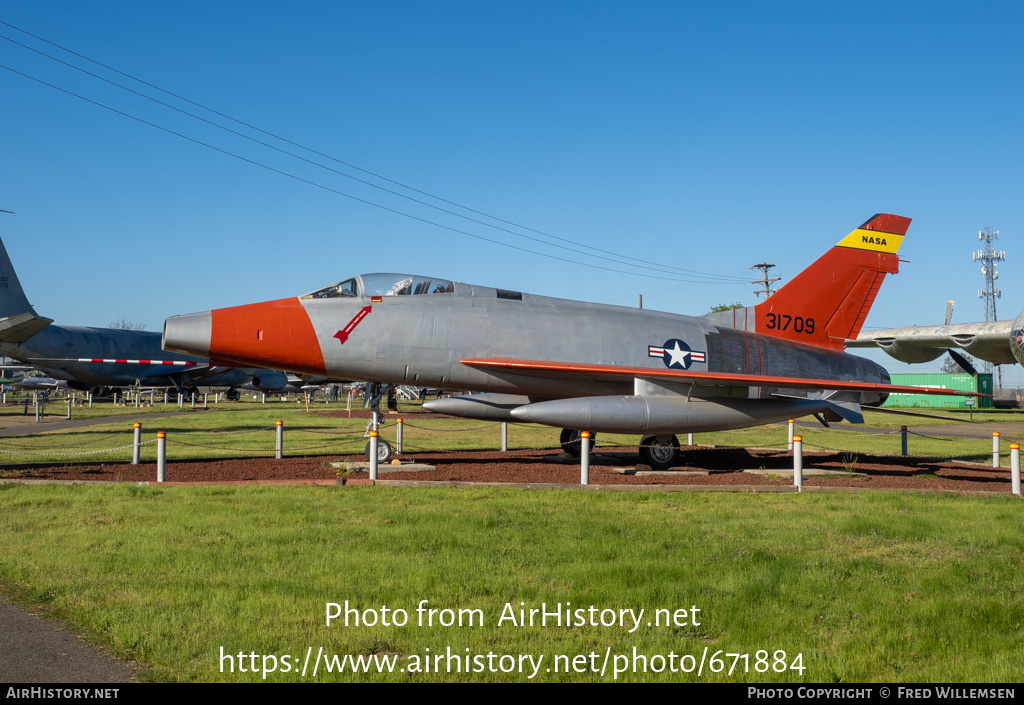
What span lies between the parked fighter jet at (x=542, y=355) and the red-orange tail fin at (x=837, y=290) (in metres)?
0.73

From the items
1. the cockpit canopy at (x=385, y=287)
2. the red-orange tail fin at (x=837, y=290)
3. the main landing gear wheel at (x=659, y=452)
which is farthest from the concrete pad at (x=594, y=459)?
the cockpit canopy at (x=385, y=287)

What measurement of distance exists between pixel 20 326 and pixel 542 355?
63.9 ft

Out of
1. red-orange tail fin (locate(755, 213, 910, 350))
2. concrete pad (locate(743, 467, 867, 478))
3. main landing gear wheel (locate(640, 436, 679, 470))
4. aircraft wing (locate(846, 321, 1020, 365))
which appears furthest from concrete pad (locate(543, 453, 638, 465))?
aircraft wing (locate(846, 321, 1020, 365))

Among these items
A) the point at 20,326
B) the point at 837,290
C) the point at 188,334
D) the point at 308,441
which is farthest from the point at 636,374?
the point at 20,326

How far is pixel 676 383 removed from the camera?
13.9 m

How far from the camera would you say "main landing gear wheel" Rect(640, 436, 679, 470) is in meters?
14.3

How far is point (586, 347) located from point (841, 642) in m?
9.45

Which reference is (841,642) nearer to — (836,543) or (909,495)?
(836,543)

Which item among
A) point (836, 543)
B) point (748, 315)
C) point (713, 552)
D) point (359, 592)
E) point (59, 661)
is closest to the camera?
point (59, 661)

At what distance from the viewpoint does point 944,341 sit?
3719 cm

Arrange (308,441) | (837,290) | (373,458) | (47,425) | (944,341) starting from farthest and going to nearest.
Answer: (944,341) < (47,425) < (308,441) < (837,290) < (373,458)

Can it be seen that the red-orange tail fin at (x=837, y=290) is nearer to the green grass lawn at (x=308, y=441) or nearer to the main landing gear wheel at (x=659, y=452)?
the green grass lawn at (x=308, y=441)

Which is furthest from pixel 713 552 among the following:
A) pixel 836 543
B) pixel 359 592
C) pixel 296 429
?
pixel 296 429

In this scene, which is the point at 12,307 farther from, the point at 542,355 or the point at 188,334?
the point at 542,355
